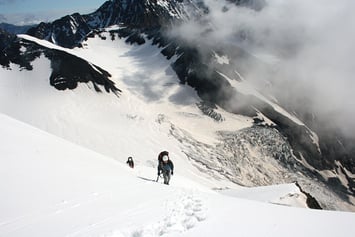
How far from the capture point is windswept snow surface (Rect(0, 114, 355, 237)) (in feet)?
32.7

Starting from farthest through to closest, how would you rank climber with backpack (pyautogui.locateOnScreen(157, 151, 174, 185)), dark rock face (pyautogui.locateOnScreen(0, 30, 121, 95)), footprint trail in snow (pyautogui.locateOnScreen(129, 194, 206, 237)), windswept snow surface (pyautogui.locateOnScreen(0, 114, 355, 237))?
1. dark rock face (pyautogui.locateOnScreen(0, 30, 121, 95))
2. climber with backpack (pyautogui.locateOnScreen(157, 151, 174, 185))
3. windswept snow surface (pyautogui.locateOnScreen(0, 114, 355, 237))
4. footprint trail in snow (pyautogui.locateOnScreen(129, 194, 206, 237))

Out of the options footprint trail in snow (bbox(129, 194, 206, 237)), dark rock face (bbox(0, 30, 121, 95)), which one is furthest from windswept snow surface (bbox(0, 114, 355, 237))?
dark rock face (bbox(0, 30, 121, 95))

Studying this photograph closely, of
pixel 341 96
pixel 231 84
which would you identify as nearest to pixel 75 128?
pixel 231 84

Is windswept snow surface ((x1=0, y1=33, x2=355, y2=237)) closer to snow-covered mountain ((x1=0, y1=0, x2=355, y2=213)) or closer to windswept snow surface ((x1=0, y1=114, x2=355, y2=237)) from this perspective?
windswept snow surface ((x1=0, y1=114, x2=355, y2=237))

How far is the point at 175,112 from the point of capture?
265ft

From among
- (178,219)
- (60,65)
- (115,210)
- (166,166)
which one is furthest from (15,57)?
(178,219)

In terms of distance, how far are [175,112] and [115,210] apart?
225ft

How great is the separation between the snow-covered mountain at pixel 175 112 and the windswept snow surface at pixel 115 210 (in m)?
37.5

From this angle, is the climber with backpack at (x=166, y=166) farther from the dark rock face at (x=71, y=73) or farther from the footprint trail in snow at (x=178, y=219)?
the dark rock face at (x=71, y=73)

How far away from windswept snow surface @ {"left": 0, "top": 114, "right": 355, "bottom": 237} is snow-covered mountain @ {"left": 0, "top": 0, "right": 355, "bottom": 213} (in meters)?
37.5

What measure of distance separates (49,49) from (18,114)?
2114 cm

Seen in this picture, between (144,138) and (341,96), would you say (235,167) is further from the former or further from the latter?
(341,96)

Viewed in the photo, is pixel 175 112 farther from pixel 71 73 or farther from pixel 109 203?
pixel 109 203

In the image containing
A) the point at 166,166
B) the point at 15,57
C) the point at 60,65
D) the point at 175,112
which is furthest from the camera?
the point at 175,112
